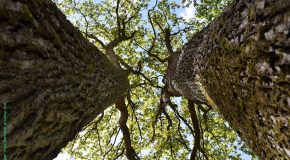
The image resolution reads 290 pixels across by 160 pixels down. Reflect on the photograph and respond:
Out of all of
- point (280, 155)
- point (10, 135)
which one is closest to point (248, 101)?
point (280, 155)

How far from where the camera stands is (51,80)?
2896 millimetres

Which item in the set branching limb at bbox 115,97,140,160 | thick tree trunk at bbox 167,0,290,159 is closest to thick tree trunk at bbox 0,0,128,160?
thick tree trunk at bbox 167,0,290,159

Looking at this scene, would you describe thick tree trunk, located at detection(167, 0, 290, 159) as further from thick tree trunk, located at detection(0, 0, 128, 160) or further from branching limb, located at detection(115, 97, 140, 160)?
branching limb, located at detection(115, 97, 140, 160)

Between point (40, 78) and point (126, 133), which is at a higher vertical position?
point (126, 133)

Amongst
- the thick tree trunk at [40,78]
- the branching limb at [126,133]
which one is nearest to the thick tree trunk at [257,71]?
the thick tree trunk at [40,78]

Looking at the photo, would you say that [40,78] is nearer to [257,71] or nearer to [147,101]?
[257,71]

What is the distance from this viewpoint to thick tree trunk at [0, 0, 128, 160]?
2.13 m

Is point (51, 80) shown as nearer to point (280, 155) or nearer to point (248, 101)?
point (248, 101)

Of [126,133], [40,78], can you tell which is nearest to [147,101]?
[126,133]

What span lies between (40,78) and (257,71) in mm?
1899

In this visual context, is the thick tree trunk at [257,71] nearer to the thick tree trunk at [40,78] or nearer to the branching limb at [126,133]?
the thick tree trunk at [40,78]

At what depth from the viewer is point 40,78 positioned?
2660 mm

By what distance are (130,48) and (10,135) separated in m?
11.8

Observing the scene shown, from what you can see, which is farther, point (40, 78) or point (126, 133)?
point (126, 133)
